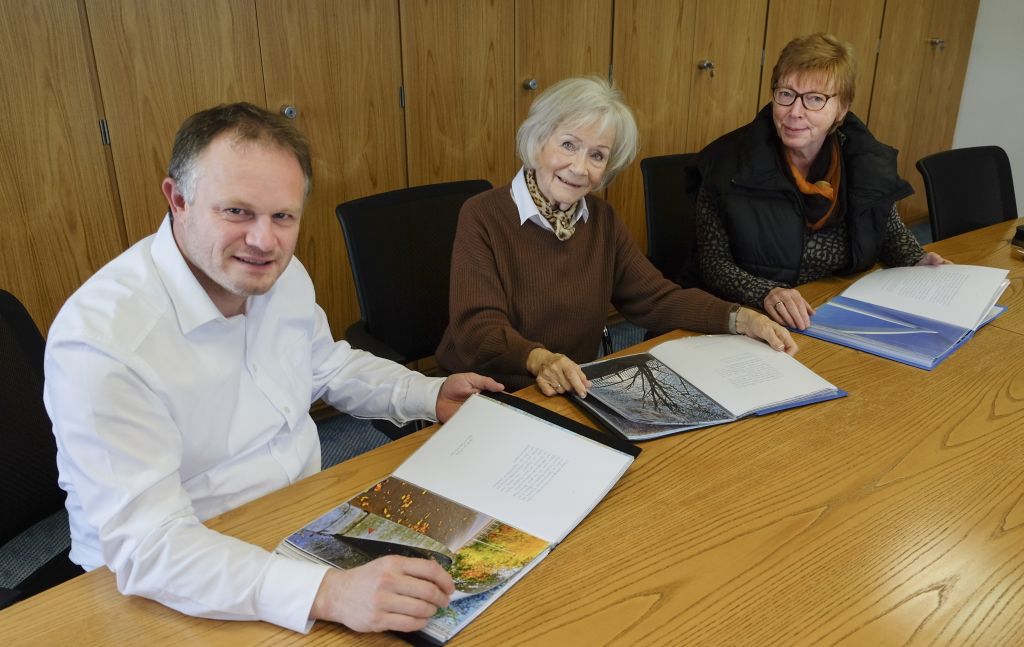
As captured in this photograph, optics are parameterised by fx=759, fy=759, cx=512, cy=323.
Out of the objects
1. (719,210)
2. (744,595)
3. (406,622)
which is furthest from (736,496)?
(719,210)

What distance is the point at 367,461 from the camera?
118 centimetres

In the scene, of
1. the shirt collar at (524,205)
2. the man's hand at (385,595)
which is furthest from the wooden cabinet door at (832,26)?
the man's hand at (385,595)

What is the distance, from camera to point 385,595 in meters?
0.82

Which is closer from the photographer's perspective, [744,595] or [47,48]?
[744,595]

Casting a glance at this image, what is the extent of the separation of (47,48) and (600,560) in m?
1.90

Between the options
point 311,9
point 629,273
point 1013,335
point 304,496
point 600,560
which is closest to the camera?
point 600,560

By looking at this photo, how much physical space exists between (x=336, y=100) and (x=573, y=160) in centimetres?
110

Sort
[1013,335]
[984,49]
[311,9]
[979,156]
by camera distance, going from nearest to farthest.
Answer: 1. [1013,335]
2. [311,9]
3. [979,156]
4. [984,49]

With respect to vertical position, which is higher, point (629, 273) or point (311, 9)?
point (311, 9)

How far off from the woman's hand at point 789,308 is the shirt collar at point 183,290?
4.10 ft

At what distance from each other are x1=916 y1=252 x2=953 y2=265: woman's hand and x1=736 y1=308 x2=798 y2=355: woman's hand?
71 cm

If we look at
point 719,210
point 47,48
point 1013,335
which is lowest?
point 1013,335

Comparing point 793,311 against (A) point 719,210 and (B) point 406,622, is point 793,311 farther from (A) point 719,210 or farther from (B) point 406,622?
(B) point 406,622

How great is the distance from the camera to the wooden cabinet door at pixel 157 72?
204cm
